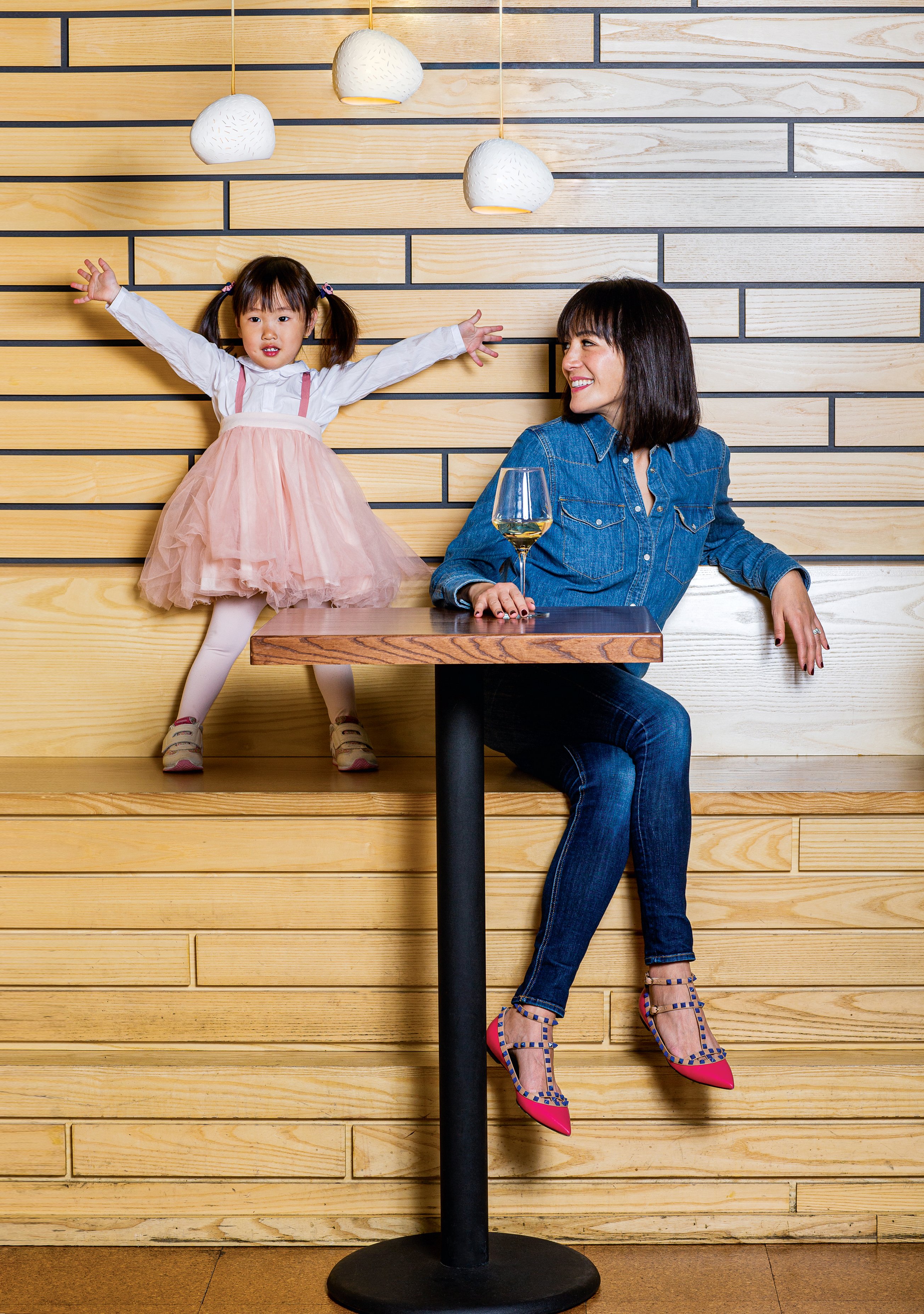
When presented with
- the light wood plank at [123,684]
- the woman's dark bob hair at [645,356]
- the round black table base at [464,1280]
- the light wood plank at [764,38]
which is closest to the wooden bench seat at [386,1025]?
the round black table base at [464,1280]

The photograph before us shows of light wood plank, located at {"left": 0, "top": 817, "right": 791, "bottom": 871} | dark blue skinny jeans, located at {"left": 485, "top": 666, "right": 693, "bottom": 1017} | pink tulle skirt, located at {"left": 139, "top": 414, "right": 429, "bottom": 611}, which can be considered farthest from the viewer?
pink tulle skirt, located at {"left": 139, "top": 414, "right": 429, "bottom": 611}

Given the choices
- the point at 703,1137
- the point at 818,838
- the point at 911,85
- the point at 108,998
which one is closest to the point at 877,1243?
the point at 703,1137

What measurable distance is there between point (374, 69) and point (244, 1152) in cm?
201

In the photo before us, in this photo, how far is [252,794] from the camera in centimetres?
229

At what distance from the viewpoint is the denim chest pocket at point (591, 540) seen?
7.91 feet

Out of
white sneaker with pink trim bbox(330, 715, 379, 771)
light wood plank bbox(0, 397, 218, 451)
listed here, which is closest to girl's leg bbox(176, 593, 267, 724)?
white sneaker with pink trim bbox(330, 715, 379, 771)

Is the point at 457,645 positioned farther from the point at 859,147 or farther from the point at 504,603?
the point at 859,147

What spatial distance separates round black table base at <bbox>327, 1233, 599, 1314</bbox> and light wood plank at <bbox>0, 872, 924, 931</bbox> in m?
0.54

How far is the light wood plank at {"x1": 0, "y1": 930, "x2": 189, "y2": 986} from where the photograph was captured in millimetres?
2266

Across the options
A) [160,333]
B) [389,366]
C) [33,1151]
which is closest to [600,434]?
[389,366]

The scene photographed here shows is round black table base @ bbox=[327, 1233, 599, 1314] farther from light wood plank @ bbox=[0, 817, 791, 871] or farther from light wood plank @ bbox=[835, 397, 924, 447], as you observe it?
light wood plank @ bbox=[835, 397, 924, 447]

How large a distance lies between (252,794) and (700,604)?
3.93 feet

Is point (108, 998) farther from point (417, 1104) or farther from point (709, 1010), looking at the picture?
point (709, 1010)

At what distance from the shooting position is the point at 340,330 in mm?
2863
